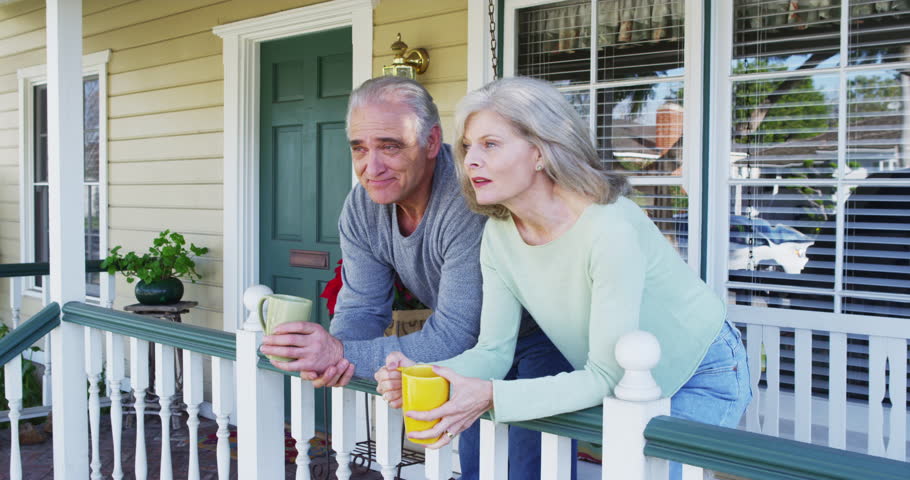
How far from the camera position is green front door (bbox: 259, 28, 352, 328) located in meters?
4.22

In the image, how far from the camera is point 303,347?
1538mm

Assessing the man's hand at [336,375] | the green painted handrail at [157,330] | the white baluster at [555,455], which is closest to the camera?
the white baluster at [555,455]

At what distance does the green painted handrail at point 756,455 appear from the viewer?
1.01 meters

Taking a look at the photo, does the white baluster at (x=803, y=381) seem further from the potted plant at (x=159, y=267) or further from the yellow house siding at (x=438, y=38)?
the potted plant at (x=159, y=267)

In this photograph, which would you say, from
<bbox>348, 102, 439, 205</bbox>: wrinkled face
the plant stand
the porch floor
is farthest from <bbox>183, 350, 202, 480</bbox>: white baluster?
the plant stand

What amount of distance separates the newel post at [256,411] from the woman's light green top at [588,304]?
621 millimetres

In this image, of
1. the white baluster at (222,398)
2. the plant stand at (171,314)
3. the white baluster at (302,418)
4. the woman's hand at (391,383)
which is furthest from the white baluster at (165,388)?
the plant stand at (171,314)

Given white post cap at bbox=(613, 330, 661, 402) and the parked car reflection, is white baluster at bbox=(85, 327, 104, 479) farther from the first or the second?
the parked car reflection

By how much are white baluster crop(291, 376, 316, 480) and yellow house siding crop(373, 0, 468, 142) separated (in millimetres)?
1915

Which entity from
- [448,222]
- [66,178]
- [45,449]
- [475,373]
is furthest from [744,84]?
[45,449]

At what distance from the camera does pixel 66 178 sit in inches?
108

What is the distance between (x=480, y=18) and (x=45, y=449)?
11.4 ft

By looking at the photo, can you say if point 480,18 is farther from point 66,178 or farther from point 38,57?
point 38,57

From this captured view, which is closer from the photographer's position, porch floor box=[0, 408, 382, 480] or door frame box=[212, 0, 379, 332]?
porch floor box=[0, 408, 382, 480]
